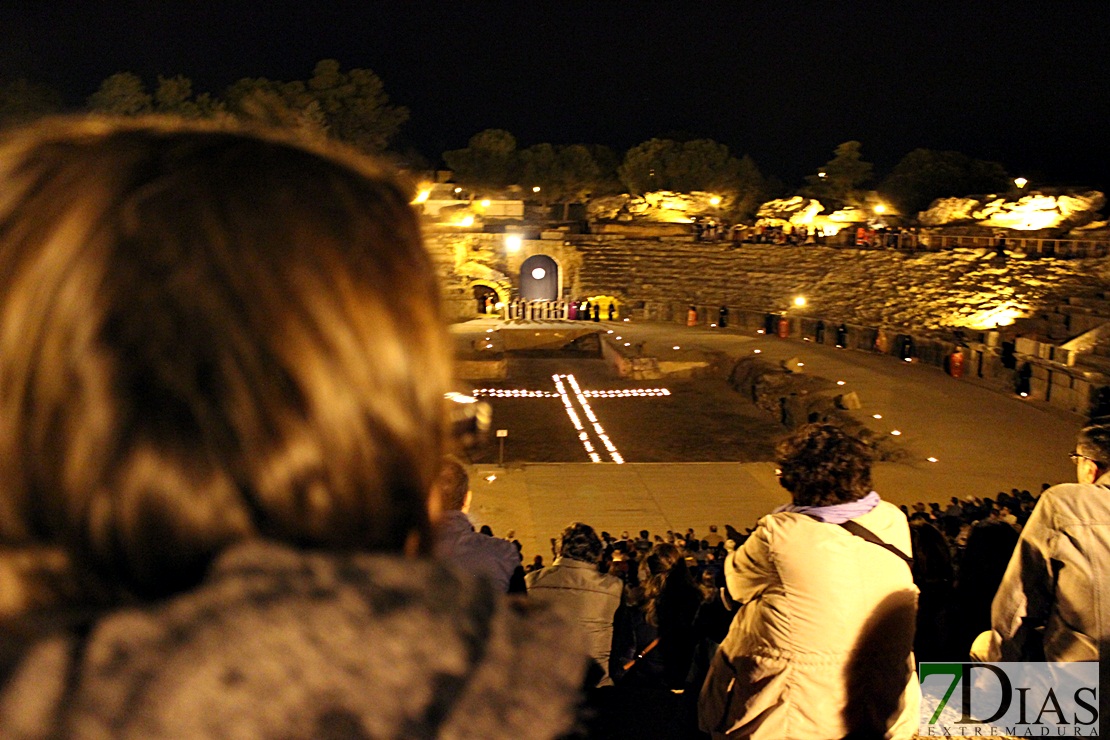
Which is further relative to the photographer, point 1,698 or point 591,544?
point 591,544

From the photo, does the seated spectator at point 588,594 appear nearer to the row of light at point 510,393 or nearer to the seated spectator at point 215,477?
the seated spectator at point 215,477

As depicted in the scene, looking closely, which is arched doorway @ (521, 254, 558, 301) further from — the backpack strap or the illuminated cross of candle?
the backpack strap

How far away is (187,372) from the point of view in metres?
0.57

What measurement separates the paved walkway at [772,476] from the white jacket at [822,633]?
675 centimetres

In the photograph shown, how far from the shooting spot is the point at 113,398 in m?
0.56

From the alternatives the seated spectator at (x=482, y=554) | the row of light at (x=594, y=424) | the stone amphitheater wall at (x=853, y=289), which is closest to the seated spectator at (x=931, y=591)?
the seated spectator at (x=482, y=554)

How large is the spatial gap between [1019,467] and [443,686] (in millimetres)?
13424

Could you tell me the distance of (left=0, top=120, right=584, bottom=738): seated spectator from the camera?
531 millimetres

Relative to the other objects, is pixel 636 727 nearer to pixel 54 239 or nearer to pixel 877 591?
pixel 877 591

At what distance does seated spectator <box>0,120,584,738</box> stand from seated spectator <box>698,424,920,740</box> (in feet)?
6.67

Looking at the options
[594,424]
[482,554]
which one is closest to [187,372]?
[482,554]

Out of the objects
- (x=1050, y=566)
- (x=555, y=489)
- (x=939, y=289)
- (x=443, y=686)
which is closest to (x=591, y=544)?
(x=1050, y=566)

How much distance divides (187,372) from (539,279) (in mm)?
43331

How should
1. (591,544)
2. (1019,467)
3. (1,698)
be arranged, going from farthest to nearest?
(1019,467) < (591,544) < (1,698)
